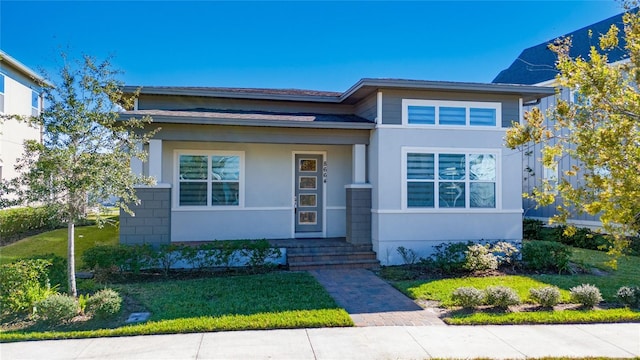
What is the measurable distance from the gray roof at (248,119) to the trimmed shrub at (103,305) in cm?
422

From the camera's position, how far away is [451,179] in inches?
403

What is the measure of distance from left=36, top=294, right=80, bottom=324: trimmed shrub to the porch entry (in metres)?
6.46

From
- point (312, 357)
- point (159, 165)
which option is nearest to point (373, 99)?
point (159, 165)

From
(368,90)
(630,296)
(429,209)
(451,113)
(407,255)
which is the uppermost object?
(368,90)

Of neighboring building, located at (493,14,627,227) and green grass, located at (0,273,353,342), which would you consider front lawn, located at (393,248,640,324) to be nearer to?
green grass, located at (0,273,353,342)

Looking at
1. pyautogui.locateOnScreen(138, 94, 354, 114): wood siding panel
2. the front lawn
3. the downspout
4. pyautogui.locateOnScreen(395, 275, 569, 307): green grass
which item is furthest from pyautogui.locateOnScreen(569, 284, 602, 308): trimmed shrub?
pyautogui.locateOnScreen(138, 94, 354, 114): wood siding panel

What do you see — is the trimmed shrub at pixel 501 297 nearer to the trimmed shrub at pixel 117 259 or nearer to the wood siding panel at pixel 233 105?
the trimmed shrub at pixel 117 259

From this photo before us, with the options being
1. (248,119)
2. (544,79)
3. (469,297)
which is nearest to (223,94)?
(248,119)

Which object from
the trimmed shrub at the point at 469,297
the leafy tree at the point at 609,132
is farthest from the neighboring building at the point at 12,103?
the leafy tree at the point at 609,132

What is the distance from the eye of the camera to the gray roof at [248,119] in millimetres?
9148

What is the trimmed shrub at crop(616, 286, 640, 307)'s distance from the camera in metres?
Result: 6.66

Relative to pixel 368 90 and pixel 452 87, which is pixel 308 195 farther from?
pixel 452 87

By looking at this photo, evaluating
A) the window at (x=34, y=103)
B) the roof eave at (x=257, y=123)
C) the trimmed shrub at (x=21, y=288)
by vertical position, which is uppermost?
the window at (x=34, y=103)

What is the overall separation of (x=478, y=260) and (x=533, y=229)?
7.41 metres
